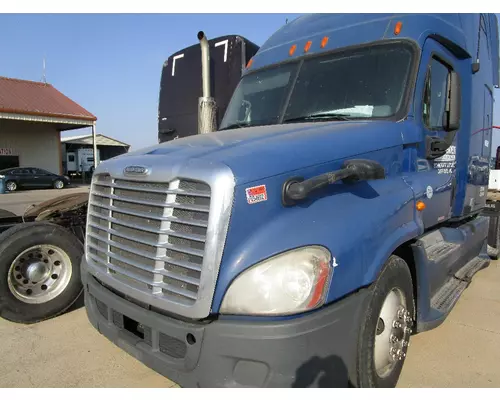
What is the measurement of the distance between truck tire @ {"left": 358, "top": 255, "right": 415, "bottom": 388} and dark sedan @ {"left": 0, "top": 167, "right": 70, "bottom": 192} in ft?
83.8

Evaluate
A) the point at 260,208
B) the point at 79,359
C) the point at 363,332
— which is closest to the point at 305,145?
the point at 260,208

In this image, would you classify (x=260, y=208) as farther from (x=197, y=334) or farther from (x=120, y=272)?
(x=120, y=272)

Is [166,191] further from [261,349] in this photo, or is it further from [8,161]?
[8,161]

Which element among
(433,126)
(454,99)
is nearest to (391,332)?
(433,126)

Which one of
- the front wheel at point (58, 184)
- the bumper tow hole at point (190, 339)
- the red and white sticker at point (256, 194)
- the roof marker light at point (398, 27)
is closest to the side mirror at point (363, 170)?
the red and white sticker at point (256, 194)

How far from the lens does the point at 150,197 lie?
238cm

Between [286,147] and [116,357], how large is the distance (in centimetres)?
237

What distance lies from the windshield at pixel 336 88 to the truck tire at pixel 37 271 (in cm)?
220

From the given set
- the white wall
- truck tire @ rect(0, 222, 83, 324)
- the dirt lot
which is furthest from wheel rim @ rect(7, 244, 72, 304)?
the white wall

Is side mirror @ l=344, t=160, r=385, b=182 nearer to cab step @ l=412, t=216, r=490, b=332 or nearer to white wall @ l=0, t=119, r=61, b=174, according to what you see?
cab step @ l=412, t=216, r=490, b=332

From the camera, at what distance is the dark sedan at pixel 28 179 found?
76.4ft

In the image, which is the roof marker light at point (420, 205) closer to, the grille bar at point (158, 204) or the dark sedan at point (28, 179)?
the grille bar at point (158, 204)

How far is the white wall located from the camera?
88.2 ft

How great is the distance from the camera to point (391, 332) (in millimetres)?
2713
